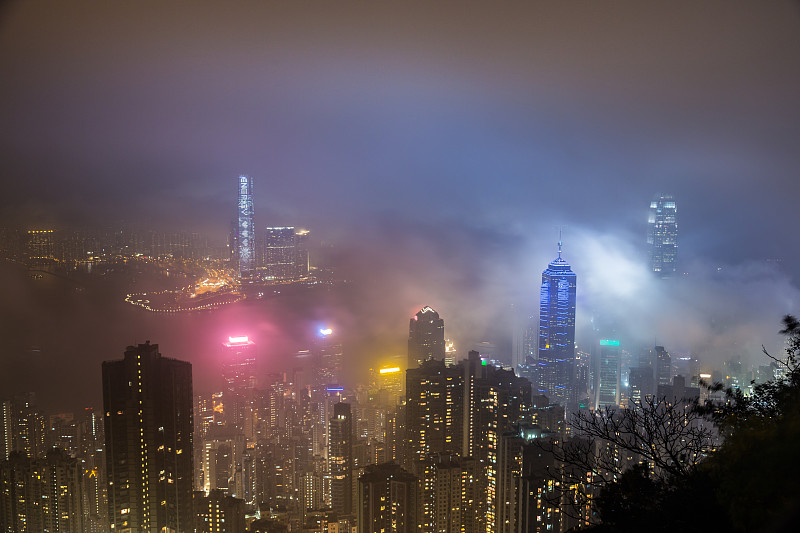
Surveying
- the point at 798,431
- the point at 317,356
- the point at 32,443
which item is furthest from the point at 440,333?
the point at 798,431

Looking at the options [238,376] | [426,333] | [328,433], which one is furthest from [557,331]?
[238,376]

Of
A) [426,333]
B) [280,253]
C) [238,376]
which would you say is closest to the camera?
[280,253]

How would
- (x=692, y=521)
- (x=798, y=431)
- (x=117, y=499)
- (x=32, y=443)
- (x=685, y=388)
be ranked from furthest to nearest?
(x=685, y=388) < (x=32, y=443) < (x=117, y=499) < (x=692, y=521) < (x=798, y=431)

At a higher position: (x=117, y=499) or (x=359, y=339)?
(x=359, y=339)

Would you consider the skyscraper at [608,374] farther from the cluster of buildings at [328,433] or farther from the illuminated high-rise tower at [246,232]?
the illuminated high-rise tower at [246,232]

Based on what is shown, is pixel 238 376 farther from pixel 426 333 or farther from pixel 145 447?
pixel 426 333

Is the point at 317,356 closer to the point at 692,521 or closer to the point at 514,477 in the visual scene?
the point at 514,477
